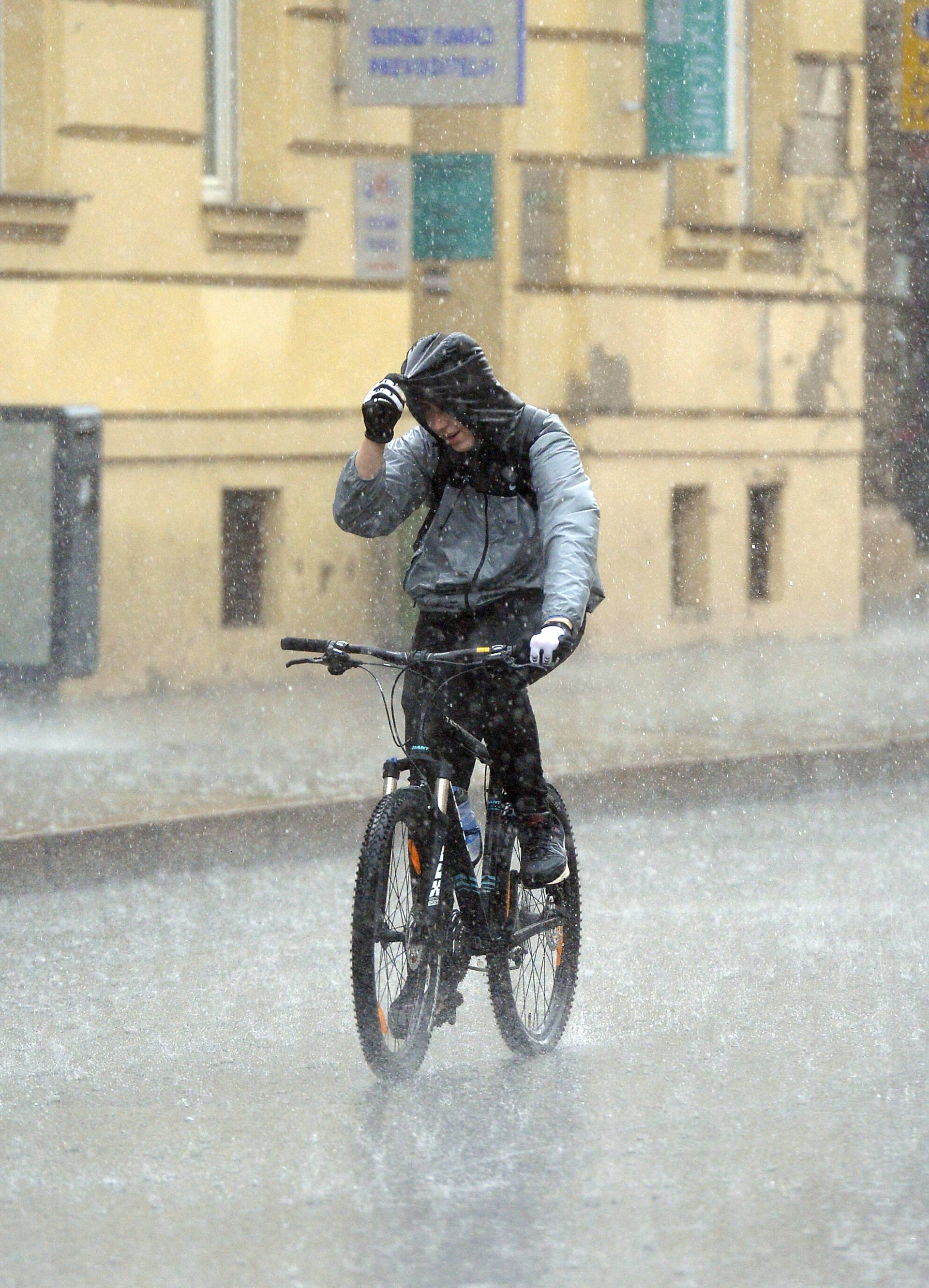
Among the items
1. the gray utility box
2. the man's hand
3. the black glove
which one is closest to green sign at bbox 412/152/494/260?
the gray utility box

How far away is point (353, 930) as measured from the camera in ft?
18.1

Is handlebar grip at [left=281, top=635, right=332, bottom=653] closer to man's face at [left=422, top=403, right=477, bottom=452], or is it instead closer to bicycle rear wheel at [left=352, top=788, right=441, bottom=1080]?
bicycle rear wheel at [left=352, top=788, right=441, bottom=1080]

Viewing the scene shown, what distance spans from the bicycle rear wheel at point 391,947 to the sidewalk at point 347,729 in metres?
3.16

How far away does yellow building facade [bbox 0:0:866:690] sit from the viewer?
14.4 metres

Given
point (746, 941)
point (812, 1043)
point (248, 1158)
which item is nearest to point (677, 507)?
point (746, 941)

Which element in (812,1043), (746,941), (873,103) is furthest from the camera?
(873,103)

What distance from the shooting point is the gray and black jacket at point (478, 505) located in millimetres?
5707

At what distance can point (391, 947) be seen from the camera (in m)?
5.66

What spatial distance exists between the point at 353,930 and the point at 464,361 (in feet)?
4.25

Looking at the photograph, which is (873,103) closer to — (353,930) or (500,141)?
(500,141)

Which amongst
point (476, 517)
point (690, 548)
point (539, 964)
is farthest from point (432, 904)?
point (690, 548)

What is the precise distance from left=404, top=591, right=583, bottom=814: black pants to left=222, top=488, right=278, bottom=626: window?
9.76 m

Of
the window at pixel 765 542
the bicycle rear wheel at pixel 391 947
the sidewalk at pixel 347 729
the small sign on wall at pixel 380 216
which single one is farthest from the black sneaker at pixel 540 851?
the window at pixel 765 542

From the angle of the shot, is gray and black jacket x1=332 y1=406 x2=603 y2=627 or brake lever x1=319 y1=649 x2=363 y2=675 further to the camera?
gray and black jacket x1=332 y1=406 x2=603 y2=627
